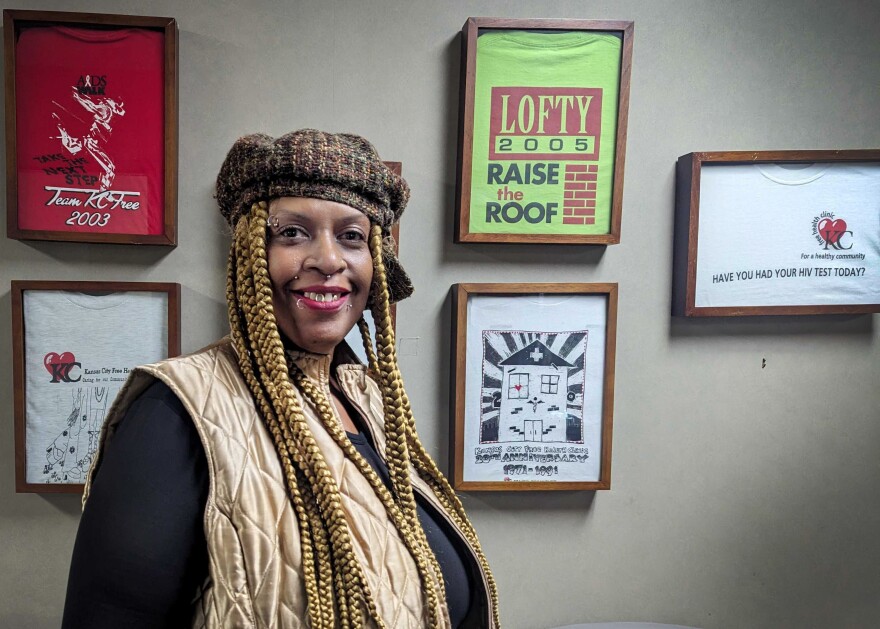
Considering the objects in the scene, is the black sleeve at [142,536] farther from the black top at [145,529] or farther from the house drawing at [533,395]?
the house drawing at [533,395]

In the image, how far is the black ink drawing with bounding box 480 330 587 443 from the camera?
44.4 inches

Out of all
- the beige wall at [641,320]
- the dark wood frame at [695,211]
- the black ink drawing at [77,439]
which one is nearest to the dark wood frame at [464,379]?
the beige wall at [641,320]

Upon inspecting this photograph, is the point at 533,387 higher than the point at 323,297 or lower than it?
lower

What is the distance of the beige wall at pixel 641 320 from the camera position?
3.52 ft

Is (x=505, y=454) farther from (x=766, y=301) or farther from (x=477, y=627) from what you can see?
(x=766, y=301)

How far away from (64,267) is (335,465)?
769mm

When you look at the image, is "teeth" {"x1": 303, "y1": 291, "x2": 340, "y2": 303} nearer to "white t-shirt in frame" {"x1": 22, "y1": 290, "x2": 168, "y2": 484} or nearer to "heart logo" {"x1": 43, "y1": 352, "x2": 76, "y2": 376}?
"white t-shirt in frame" {"x1": 22, "y1": 290, "x2": 168, "y2": 484}

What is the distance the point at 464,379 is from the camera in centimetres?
112

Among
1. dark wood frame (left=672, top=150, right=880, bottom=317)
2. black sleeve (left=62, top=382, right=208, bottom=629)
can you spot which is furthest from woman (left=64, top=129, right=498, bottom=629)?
dark wood frame (left=672, top=150, right=880, bottom=317)

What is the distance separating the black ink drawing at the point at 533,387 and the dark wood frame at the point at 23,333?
24.1 inches

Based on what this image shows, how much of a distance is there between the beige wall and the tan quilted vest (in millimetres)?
489

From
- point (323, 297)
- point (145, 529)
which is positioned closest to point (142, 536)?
point (145, 529)

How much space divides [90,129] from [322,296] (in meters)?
0.72

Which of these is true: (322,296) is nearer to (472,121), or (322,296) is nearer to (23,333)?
(472,121)
